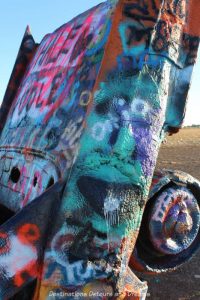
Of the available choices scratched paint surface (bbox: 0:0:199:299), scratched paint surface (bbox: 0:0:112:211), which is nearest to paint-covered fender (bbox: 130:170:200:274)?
scratched paint surface (bbox: 0:0:199:299)

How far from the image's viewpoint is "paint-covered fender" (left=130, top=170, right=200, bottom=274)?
2.28 metres

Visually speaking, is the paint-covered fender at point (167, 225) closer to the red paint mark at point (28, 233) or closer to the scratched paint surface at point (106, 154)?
the scratched paint surface at point (106, 154)

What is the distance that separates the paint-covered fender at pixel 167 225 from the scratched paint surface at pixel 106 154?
78 millimetres

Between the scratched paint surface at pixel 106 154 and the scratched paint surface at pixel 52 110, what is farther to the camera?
the scratched paint surface at pixel 52 110

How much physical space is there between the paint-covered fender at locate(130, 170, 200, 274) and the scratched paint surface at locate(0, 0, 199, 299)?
0.08 m

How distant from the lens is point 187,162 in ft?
29.3

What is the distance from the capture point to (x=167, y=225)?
2287 millimetres

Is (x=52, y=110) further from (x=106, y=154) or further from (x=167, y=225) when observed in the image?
(x=167, y=225)

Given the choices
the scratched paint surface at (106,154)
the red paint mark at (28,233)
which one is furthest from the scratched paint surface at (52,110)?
the red paint mark at (28,233)

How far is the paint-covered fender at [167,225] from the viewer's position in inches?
89.7

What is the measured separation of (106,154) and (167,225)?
0.61m

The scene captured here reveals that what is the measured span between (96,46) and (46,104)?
613 millimetres

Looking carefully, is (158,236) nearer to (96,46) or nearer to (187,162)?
(96,46)

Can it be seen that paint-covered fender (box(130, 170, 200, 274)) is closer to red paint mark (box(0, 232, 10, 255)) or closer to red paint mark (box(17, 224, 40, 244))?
red paint mark (box(17, 224, 40, 244))
